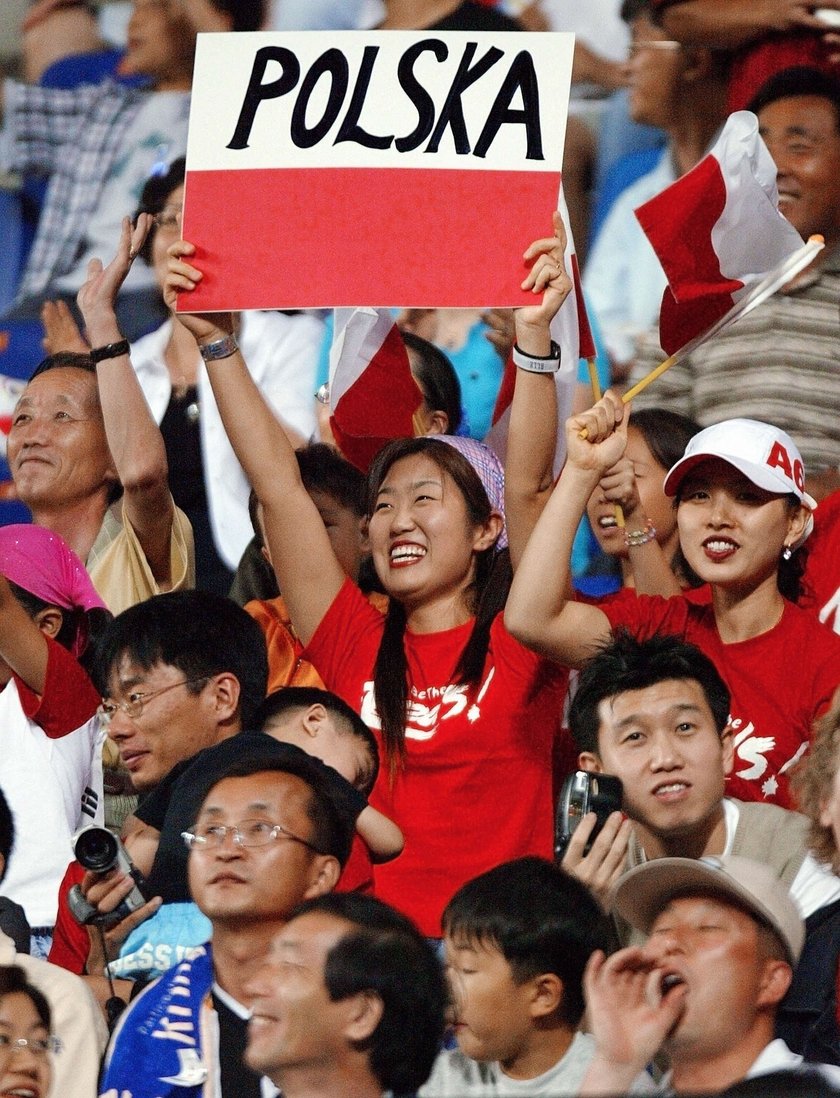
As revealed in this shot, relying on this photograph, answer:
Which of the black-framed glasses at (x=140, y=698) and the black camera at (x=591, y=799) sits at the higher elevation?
the black-framed glasses at (x=140, y=698)

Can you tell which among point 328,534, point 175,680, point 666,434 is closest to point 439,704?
point 175,680

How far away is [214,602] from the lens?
5.07 meters

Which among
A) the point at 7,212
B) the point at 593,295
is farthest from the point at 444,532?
the point at 7,212

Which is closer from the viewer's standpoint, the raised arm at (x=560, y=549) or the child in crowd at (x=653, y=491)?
the raised arm at (x=560, y=549)

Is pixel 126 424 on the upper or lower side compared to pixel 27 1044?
upper

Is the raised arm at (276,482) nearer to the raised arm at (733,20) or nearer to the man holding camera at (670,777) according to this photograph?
the man holding camera at (670,777)

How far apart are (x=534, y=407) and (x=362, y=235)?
21.4 inches

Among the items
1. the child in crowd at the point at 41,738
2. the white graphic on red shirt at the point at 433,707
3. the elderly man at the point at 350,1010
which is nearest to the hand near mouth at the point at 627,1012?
the elderly man at the point at 350,1010

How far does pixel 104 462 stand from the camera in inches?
233

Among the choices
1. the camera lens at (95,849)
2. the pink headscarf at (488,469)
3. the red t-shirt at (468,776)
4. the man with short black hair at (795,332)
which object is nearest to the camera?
the camera lens at (95,849)

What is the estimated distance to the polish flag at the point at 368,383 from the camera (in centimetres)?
550

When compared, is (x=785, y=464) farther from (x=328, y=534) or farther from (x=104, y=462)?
(x=104, y=462)

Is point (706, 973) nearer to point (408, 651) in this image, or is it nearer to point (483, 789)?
point (483, 789)

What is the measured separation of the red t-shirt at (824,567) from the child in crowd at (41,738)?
5.36 feet
